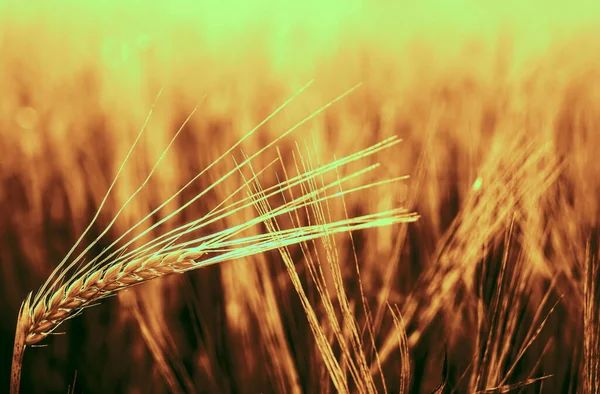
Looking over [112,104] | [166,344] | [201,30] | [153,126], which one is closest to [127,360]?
[166,344]

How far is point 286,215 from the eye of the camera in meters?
0.93

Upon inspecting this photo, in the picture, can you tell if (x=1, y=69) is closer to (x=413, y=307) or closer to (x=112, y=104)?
(x=112, y=104)

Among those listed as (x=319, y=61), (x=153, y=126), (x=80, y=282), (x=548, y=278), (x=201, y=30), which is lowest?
(x=548, y=278)

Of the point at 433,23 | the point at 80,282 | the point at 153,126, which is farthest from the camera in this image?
the point at 433,23

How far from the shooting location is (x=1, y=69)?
1.19 meters

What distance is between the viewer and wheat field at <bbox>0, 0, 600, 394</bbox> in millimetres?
610

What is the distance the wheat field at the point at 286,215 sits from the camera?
0.61 meters

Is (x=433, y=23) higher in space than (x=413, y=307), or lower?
higher

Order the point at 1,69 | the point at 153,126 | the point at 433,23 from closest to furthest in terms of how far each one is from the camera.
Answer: the point at 153,126 → the point at 1,69 → the point at 433,23

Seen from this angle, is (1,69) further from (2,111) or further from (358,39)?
(358,39)

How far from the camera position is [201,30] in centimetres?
140

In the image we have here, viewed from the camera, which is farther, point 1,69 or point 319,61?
point 319,61

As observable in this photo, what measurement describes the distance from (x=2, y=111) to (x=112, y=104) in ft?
0.67

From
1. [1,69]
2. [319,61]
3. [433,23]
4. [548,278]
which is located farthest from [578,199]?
[1,69]
